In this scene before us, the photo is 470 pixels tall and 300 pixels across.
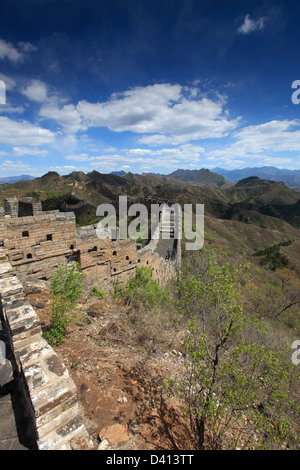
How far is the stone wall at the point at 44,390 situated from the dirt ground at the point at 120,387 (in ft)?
1.85

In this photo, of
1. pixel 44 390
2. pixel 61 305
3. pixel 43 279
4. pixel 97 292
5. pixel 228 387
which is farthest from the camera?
pixel 97 292

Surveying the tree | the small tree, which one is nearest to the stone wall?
the small tree

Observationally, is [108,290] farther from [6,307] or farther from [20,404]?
[20,404]

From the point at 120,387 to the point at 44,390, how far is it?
1945 mm

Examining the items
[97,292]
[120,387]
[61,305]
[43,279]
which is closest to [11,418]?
[120,387]

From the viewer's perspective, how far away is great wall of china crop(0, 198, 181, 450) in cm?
214

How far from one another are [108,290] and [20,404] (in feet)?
18.8

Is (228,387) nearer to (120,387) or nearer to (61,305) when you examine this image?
(120,387)

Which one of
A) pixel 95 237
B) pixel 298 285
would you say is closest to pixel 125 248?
pixel 95 237

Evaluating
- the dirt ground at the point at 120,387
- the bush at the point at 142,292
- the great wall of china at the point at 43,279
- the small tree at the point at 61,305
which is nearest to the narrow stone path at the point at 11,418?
the great wall of china at the point at 43,279

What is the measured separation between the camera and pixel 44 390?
215 centimetres

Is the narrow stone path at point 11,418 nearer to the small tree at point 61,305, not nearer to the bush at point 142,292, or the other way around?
the small tree at point 61,305

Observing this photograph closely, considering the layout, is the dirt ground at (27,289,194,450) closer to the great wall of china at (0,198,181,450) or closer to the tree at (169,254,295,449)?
the tree at (169,254,295,449)

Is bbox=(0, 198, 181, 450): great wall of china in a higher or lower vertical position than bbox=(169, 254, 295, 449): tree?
higher
